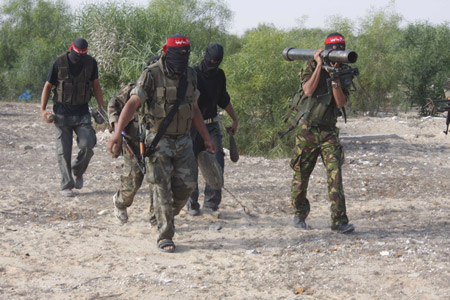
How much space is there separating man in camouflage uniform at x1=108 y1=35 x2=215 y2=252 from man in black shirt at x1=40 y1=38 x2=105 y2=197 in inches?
79.1

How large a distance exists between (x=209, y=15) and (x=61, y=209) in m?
11.4

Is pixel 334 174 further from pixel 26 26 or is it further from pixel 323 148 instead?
pixel 26 26

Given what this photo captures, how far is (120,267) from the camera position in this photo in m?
4.30

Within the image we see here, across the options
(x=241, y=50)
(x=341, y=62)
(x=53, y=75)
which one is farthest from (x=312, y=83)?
(x=241, y=50)

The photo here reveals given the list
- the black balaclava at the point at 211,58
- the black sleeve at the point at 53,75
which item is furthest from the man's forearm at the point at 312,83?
the black sleeve at the point at 53,75

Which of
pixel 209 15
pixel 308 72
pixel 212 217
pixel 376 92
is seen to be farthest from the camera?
pixel 376 92

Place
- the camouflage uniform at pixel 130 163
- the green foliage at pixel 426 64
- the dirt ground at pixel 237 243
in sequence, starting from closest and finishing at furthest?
the dirt ground at pixel 237 243 → the camouflage uniform at pixel 130 163 → the green foliage at pixel 426 64

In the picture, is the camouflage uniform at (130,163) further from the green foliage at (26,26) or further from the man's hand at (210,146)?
the green foliage at (26,26)

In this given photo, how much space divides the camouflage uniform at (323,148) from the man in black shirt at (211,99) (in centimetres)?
89

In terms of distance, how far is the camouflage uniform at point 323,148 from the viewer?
16.3 feet

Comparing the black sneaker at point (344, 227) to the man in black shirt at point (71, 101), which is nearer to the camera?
the black sneaker at point (344, 227)

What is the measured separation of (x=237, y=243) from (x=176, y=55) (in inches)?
68.7

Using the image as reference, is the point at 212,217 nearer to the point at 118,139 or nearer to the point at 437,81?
the point at 118,139

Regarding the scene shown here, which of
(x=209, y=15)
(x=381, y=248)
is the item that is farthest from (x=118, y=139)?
(x=209, y=15)
